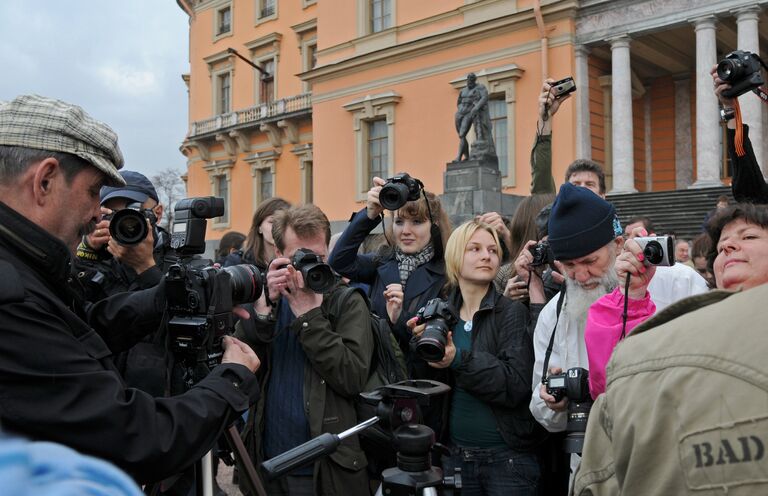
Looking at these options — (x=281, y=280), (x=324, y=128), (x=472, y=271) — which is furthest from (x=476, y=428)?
(x=324, y=128)

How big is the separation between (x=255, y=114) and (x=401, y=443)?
1092 inches

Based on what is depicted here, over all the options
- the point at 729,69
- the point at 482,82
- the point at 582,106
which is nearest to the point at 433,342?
the point at 729,69

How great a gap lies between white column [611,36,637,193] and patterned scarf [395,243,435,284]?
1434cm

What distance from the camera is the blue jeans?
2697 mm

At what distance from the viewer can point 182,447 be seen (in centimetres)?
170

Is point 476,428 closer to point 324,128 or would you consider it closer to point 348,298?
point 348,298

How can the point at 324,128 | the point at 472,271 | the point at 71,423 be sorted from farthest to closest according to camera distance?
the point at 324,128 → the point at 472,271 → the point at 71,423

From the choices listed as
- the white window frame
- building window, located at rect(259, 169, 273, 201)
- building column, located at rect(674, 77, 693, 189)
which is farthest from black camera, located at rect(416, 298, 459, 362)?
building window, located at rect(259, 169, 273, 201)

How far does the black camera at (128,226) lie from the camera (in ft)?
8.61

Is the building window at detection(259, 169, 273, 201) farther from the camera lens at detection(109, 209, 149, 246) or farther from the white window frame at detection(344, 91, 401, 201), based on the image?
the camera lens at detection(109, 209, 149, 246)

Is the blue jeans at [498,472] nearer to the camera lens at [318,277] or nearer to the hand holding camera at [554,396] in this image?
the hand holding camera at [554,396]

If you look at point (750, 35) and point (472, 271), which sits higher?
point (750, 35)

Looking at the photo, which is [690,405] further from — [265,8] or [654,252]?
[265,8]

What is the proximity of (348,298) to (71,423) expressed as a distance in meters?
1.54
